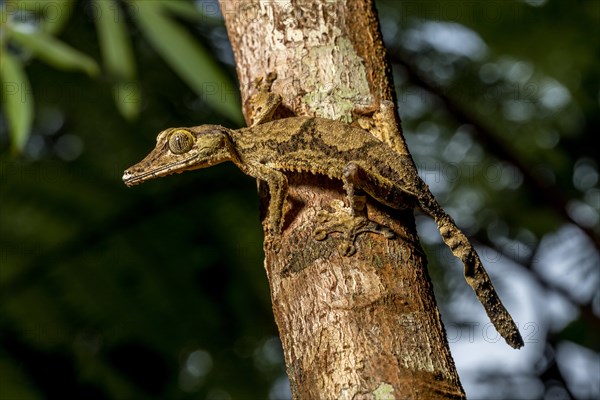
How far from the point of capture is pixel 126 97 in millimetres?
4730

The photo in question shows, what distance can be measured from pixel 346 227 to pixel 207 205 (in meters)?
4.95

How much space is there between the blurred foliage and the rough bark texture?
11.4 feet

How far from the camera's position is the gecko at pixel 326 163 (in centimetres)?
318

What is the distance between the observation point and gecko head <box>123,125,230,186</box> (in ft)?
13.0

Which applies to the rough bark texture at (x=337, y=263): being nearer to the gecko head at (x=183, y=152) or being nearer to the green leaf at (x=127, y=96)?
the gecko head at (x=183, y=152)

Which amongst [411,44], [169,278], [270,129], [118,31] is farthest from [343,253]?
[411,44]

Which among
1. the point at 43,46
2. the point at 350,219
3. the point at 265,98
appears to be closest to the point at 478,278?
the point at 350,219

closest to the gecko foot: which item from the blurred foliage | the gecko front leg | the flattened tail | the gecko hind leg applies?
the gecko hind leg

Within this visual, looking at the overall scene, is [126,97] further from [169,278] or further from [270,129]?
[169,278]

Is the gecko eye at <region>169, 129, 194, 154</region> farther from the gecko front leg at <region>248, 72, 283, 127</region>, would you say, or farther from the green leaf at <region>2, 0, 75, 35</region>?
the green leaf at <region>2, 0, 75, 35</region>

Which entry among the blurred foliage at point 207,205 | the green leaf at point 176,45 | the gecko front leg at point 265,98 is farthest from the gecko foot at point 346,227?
the blurred foliage at point 207,205

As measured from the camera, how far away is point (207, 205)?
750 centimetres

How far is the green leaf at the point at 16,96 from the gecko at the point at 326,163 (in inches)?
23.8

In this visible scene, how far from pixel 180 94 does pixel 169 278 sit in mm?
1879
